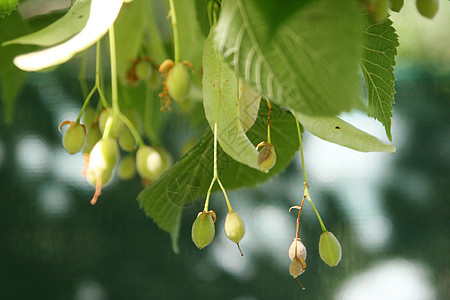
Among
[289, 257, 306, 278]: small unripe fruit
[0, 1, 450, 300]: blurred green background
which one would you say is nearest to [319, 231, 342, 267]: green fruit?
[289, 257, 306, 278]: small unripe fruit

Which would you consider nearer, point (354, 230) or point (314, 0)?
point (314, 0)

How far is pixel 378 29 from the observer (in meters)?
0.15

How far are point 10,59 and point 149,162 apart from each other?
0.33ft

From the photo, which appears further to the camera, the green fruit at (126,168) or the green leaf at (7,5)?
the green fruit at (126,168)

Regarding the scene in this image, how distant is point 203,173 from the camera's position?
0.61 ft

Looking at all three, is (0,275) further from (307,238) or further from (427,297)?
(427,297)

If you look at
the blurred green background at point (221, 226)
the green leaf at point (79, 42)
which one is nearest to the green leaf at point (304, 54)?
the green leaf at point (79, 42)

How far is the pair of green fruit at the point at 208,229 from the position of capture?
0.14 meters

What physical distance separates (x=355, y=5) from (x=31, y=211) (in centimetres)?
88

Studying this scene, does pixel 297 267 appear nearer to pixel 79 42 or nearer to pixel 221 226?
pixel 79 42

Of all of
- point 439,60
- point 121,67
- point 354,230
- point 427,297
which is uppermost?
point 121,67

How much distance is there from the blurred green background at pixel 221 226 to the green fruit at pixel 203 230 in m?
0.74

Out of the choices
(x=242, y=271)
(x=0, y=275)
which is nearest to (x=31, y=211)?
(x=0, y=275)

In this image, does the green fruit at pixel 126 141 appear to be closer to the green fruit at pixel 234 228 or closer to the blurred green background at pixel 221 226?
the green fruit at pixel 234 228
